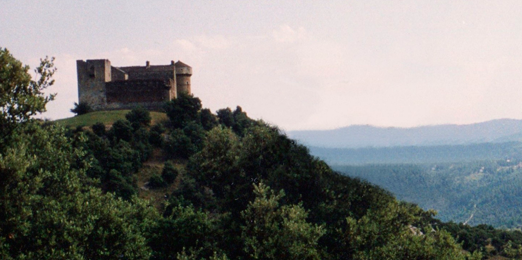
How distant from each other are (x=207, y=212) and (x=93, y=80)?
137ft

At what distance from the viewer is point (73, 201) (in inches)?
961

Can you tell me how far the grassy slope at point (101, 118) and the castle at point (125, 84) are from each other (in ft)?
4.68

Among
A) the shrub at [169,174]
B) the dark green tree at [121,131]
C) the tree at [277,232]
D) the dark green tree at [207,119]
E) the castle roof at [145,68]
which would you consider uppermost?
the castle roof at [145,68]

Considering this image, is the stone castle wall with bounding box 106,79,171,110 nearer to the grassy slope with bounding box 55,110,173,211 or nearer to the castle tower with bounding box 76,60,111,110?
the castle tower with bounding box 76,60,111,110

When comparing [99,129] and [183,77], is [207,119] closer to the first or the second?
[183,77]

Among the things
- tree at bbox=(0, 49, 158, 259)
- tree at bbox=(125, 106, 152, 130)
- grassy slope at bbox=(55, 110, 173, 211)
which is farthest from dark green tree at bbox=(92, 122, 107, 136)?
tree at bbox=(0, 49, 158, 259)

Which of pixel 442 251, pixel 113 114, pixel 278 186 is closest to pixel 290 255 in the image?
pixel 278 186

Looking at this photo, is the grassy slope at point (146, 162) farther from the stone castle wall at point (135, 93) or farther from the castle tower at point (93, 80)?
the castle tower at point (93, 80)

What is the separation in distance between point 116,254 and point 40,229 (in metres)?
3.38

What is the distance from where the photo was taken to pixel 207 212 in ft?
106

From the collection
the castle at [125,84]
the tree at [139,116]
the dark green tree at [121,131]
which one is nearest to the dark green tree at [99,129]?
the dark green tree at [121,131]

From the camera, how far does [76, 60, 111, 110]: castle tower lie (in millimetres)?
69062

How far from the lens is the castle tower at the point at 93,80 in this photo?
227 ft

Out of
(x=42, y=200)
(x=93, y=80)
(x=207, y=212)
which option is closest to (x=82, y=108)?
(x=93, y=80)
